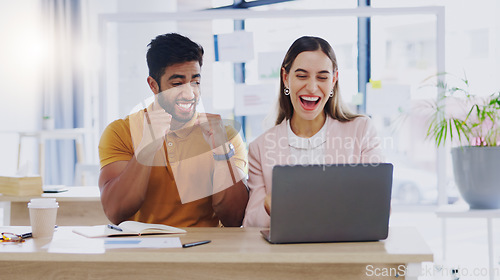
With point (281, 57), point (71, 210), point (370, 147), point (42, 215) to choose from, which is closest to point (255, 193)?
point (370, 147)

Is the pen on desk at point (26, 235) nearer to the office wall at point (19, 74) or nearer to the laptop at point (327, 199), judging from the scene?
the laptop at point (327, 199)

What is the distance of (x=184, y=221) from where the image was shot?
1.91 metres

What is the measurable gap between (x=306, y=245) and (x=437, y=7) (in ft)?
8.37

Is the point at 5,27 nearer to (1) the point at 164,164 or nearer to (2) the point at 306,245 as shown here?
(1) the point at 164,164

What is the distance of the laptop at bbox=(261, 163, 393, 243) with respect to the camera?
1.30 metres

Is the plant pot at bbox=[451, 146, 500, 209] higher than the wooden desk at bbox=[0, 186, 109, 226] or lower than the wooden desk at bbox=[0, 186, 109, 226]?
higher

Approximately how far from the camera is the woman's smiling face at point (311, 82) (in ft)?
6.36

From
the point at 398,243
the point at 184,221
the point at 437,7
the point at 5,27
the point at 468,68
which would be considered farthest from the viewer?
the point at 5,27

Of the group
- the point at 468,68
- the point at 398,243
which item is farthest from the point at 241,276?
the point at 468,68

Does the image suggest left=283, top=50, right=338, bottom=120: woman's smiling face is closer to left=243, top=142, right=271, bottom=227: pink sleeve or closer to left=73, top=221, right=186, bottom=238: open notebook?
left=243, top=142, right=271, bottom=227: pink sleeve

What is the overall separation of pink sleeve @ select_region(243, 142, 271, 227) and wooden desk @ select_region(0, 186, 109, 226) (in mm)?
933

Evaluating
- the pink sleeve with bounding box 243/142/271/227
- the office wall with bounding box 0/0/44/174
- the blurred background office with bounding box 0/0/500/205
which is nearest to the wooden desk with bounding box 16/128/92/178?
the office wall with bounding box 0/0/44/174

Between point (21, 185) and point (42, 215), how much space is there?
3.63 ft

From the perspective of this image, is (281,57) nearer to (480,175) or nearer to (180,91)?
(480,175)
